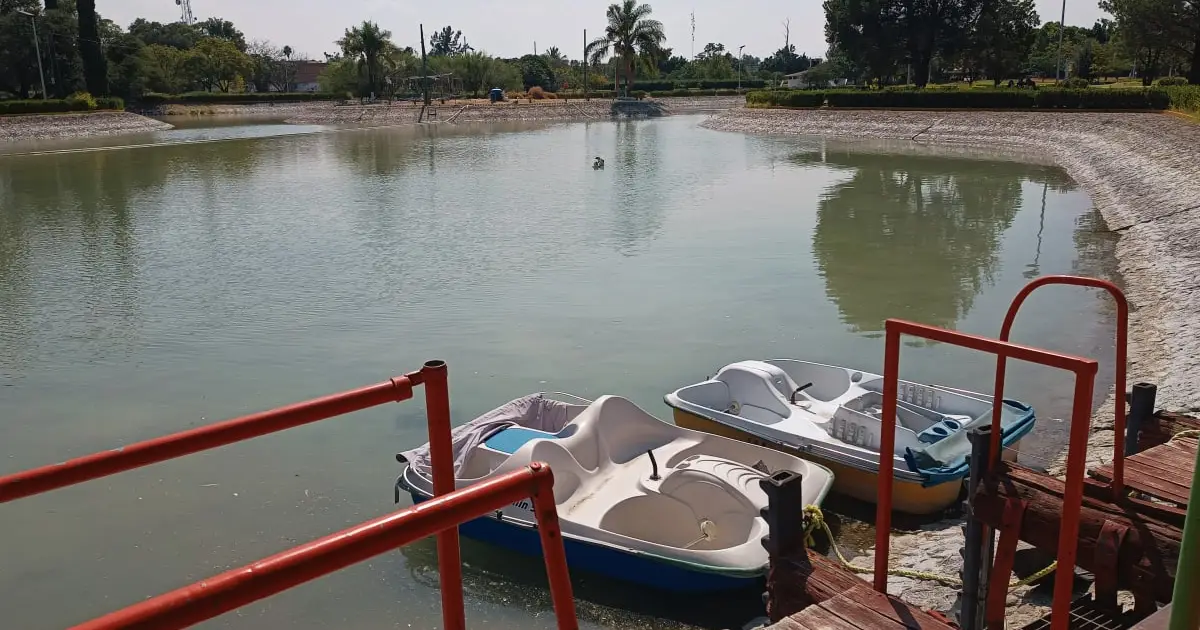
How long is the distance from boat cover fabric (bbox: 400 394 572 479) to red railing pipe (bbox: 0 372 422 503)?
419 centimetres

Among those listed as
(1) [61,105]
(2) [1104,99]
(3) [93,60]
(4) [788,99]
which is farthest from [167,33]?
(2) [1104,99]

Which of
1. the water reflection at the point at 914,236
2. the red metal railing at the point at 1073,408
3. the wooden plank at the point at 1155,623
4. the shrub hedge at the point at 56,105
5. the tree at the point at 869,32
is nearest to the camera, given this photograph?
the wooden plank at the point at 1155,623

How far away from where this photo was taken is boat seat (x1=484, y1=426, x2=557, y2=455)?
745 centimetres

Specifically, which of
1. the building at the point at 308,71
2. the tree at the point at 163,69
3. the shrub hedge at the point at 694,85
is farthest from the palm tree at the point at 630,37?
the building at the point at 308,71

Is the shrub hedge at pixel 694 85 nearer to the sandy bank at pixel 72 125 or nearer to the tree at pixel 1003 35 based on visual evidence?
the tree at pixel 1003 35

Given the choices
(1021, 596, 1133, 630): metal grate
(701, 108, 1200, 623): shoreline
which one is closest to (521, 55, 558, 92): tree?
(701, 108, 1200, 623): shoreline

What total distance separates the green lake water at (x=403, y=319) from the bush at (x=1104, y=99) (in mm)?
12585

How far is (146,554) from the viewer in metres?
7.22

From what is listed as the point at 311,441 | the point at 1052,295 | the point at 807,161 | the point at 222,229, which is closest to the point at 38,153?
the point at 222,229

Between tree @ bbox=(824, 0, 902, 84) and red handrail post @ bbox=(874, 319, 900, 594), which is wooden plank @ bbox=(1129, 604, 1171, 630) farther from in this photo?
tree @ bbox=(824, 0, 902, 84)

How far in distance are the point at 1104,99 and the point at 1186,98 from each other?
7228mm

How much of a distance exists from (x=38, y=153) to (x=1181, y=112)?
50626 millimetres

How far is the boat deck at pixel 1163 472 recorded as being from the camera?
4.93 metres

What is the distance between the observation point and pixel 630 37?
82312 millimetres
